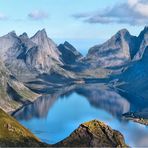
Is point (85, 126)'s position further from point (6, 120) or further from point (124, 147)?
point (6, 120)

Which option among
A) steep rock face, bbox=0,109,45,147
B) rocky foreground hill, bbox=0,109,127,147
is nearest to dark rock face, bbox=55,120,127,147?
rocky foreground hill, bbox=0,109,127,147

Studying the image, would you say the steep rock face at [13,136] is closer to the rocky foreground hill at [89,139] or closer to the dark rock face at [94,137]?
the rocky foreground hill at [89,139]

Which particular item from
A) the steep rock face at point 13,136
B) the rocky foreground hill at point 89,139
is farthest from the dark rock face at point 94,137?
the steep rock face at point 13,136

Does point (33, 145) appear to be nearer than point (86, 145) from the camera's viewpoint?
No

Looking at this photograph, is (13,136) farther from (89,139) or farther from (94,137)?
(94,137)

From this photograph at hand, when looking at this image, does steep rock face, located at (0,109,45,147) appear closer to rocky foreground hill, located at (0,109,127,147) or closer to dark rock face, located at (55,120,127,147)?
rocky foreground hill, located at (0,109,127,147)

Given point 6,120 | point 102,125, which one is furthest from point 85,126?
point 6,120

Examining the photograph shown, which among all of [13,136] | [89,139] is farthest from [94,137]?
[13,136]

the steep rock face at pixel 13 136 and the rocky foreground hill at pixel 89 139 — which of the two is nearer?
the rocky foreground hill at pixel 89 139
